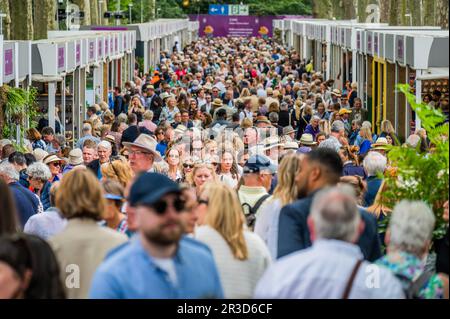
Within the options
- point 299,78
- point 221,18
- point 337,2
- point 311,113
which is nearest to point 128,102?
point 311,113

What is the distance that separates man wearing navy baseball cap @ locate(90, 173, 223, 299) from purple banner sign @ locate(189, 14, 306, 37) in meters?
122

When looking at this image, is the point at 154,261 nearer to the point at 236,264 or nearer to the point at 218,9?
the point at 236,264

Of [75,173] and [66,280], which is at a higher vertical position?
[75,173]

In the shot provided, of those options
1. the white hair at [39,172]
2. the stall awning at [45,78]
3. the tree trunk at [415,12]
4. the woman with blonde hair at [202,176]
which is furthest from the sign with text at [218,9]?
the woman with blonde hair at [202,176]

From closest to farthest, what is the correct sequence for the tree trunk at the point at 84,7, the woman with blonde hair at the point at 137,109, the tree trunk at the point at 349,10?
the woman with blonde hair at the point at 137,109
the tree trunk at the point at 84,7
the tree trunk at the point at 349,10

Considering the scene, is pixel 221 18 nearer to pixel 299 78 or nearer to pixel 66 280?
pixel 299 78

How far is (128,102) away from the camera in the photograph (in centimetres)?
3123

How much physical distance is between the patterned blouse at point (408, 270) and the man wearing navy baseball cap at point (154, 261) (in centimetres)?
121

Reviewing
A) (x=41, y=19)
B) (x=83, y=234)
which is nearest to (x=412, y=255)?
(x=83, y=234)

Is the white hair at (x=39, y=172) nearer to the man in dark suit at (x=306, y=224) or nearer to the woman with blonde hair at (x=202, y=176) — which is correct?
the woman with blonde hair at (x=202, y=176)

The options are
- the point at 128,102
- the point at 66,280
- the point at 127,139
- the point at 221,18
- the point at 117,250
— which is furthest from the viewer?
the point at 221,18

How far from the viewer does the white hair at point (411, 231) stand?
6.98m

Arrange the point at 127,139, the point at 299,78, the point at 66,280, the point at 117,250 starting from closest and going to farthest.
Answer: the point at 117,250
the point at 66,280
the point at 127,139
the point at 299,78

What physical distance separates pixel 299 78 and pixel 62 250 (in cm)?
3805
